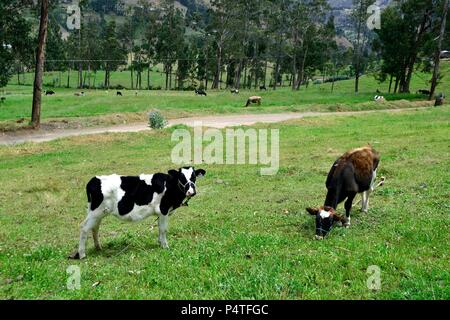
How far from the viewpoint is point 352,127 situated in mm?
34000

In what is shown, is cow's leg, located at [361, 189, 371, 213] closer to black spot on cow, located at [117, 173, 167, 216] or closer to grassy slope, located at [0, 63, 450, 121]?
black spot on cow, located at [117, 173, 167, 216]

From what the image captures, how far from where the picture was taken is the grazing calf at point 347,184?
11.4 m

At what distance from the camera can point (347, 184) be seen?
41.2 feet

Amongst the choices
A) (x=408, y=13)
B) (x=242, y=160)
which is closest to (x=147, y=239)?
(x=242, y=160)

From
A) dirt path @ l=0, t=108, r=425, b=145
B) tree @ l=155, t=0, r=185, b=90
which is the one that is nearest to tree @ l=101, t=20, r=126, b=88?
tree @ l=155, t=0, r=185, b=90

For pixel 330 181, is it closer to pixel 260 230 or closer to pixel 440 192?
pixel 260 230

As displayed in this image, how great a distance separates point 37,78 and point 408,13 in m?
51.9

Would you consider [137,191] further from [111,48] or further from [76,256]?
[111,48]

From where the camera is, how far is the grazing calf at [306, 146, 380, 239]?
448 inches

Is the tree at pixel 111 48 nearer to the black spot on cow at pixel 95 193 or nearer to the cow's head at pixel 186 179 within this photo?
the black spot on cow at pixel 95 193

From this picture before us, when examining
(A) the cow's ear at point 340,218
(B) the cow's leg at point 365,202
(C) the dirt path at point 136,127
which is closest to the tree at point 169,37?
(C) the dirt path at point 136,127

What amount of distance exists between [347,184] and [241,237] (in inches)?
135

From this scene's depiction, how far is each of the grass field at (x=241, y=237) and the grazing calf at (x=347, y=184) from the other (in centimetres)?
40

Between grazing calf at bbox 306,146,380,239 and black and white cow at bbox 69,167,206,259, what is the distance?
3307mm
